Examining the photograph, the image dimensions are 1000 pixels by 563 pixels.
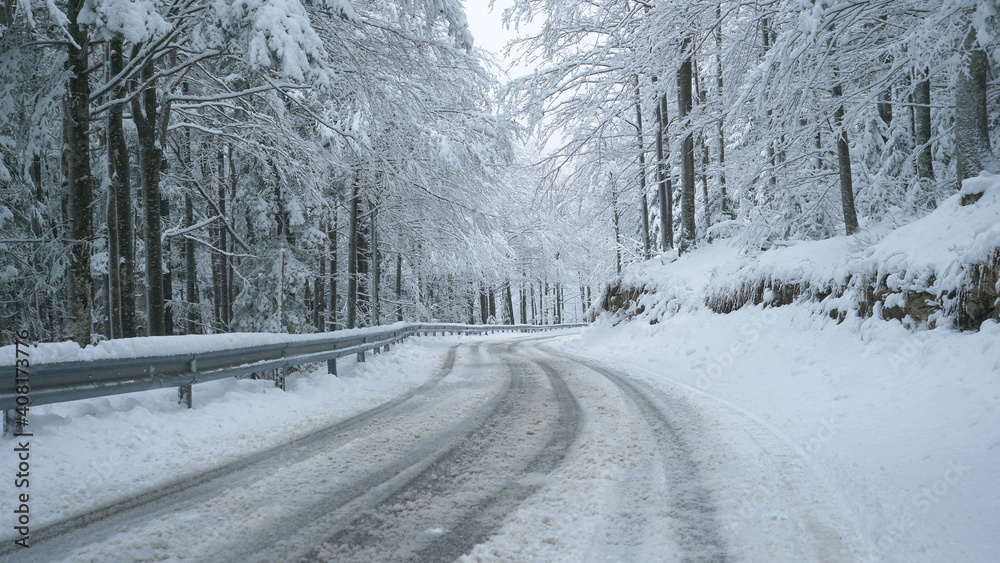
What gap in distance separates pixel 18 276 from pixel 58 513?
16.7 metres

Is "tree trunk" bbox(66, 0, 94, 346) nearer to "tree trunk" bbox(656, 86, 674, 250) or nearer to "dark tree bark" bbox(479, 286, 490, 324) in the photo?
"tree trunk" bbox(656, 86, 674, 250)

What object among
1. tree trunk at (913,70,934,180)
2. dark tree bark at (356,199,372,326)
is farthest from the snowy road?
dark tree bark at (356,199,372,326)

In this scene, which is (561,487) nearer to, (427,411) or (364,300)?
(427,411)

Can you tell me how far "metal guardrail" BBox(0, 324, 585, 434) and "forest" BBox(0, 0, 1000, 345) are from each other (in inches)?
53.8

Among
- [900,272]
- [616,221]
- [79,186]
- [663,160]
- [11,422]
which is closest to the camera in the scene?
[11,422]

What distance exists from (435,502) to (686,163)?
15.2 metres

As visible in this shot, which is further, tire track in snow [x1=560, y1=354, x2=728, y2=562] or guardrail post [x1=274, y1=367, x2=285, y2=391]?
guardrail post [x1=274, y1=367, x2=285, y2=391]

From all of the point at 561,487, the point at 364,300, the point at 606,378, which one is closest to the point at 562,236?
the point at 364,300

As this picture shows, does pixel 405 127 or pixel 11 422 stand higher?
pixel 405 127

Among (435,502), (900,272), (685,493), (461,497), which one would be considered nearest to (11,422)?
(435,502)

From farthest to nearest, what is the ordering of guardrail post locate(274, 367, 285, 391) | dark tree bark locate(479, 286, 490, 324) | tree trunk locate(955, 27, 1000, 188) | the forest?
dark tree bark locate(479, 286, 490, 324) < guardrail post locate(274, 367, 285, 391) < tree trunk locate(955, 27, 1000, 188) < the forest

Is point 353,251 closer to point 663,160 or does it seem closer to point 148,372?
point 663,160

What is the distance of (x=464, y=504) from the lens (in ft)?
11.7

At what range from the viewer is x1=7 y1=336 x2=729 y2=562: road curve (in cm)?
291
